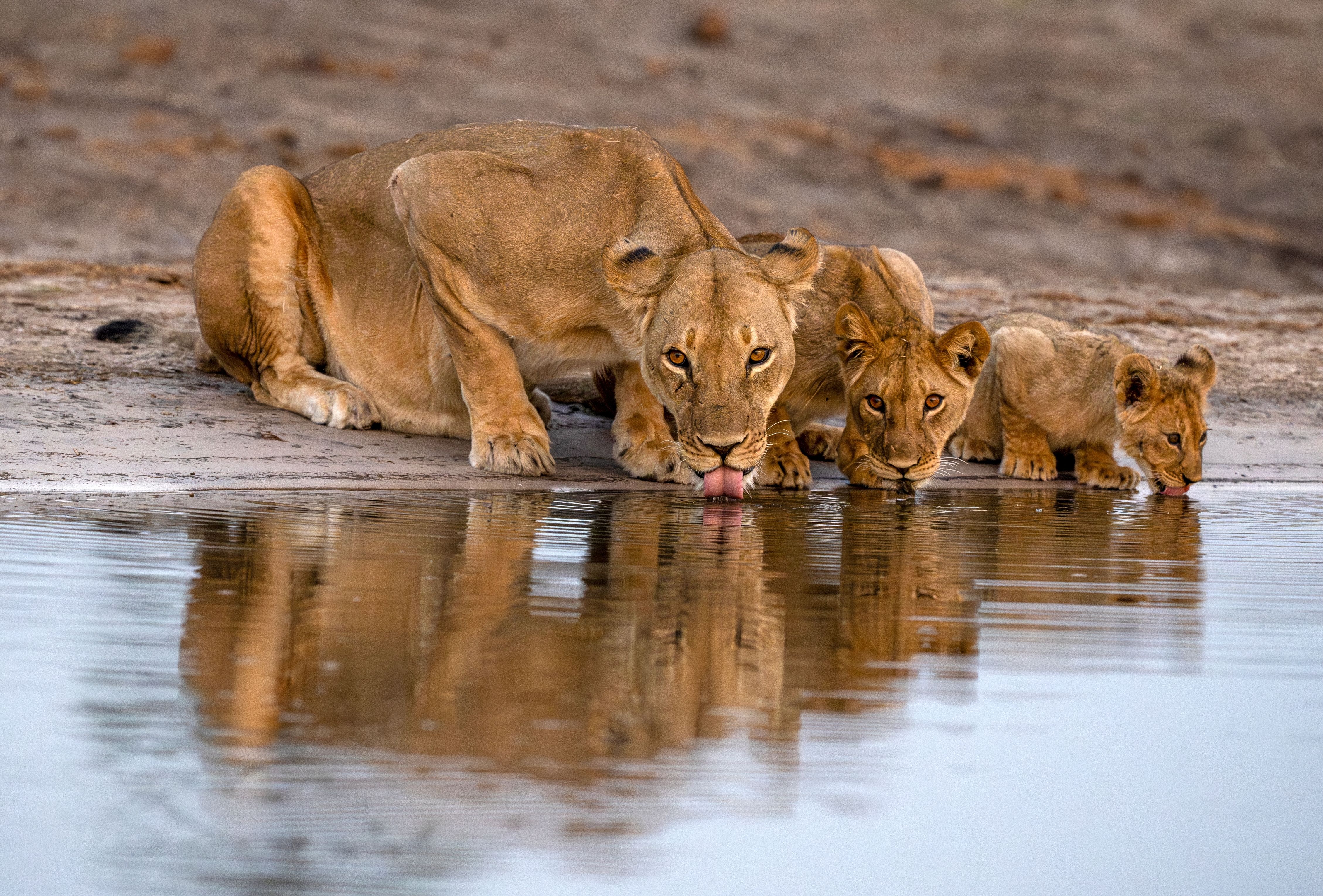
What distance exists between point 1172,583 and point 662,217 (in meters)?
2.63

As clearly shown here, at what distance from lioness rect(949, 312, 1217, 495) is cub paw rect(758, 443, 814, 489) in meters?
1.21

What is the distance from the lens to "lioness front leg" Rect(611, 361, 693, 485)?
679cm

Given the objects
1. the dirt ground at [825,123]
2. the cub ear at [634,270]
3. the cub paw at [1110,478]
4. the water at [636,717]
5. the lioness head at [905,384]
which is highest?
the dirt ground at [825,123]

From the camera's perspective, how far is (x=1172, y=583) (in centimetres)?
460

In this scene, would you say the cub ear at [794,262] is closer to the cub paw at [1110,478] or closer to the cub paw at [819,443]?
the cub paw at [819,443]

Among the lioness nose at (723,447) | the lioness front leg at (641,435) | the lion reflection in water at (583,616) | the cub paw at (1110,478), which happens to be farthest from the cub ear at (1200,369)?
the lioness nose at (723,447)

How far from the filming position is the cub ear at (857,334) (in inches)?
255

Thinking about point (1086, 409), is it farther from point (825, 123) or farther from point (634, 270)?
point (825, 123)

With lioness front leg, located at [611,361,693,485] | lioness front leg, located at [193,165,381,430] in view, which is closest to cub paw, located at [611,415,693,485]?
lioness front leg, located at [611,361,693,485]

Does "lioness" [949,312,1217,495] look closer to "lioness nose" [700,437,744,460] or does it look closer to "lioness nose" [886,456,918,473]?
"lioness nose" [886,456,918,473]

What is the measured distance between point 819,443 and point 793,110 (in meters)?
9.00

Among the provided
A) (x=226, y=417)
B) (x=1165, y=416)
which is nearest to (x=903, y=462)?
(x=1165, y=416)

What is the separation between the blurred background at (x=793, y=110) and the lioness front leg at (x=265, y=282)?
4.90 metres

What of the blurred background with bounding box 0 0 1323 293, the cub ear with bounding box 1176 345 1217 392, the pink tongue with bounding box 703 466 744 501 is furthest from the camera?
the blurred background with bounding box 0 0 1323 293
